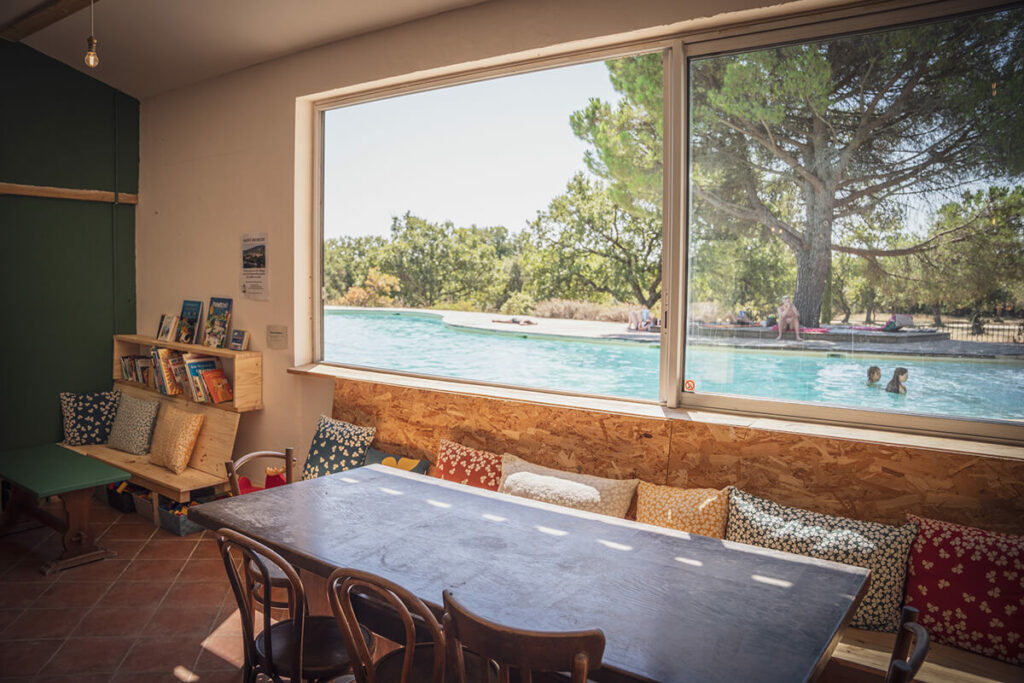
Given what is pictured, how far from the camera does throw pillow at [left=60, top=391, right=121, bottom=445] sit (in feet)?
17.3

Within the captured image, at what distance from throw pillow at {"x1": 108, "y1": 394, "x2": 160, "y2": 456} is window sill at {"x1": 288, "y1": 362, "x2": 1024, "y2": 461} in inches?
57.6

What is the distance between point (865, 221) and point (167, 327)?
16.1ft

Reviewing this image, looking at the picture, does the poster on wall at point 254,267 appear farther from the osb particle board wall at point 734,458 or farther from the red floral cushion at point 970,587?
the red floral cushion at point 970,587

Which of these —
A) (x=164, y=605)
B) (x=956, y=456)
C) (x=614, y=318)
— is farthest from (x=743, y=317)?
(x=164, y=605)

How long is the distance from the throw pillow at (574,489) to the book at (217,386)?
103 inches

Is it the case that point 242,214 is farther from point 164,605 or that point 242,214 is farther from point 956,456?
point 956,456

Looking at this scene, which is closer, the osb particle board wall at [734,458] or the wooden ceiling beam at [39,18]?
the osb particle board wall at [734,458]

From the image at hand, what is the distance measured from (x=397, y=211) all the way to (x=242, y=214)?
1.28 metres

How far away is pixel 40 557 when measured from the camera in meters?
4.07

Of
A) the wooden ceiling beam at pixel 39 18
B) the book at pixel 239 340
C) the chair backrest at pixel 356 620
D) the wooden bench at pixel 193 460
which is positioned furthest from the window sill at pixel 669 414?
the wooden ceiling beam at pixel 39 18

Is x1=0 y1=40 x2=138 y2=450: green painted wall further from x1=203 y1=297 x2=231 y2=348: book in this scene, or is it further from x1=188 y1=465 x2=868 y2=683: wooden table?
x1=188 y1=465 x2=868 y2=683: wooden table

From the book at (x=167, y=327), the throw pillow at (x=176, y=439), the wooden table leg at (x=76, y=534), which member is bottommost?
the wooden table leg at (x=76, y=534)

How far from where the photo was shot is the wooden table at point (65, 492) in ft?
12.8

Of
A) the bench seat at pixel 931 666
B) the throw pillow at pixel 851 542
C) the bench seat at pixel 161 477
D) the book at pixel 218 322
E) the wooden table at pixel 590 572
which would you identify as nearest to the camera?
the wooden table at pixel 590 572
